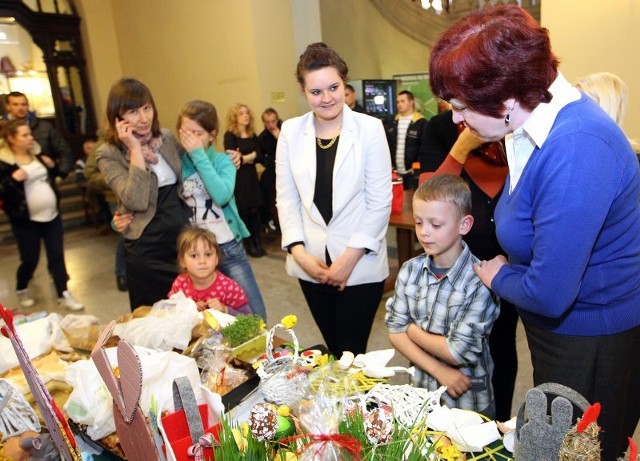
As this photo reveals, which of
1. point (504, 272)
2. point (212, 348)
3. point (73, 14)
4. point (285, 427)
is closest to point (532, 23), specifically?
point (504, 272)

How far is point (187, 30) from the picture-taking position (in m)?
6.63

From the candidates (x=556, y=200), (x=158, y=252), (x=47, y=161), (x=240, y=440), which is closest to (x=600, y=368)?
(x=556, y=200)

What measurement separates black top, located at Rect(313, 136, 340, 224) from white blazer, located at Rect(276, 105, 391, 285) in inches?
0.7

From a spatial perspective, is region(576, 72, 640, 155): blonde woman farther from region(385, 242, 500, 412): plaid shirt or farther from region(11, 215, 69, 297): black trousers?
region(11, 215, 69, 297): black trousers

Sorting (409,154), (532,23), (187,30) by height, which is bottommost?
(409,154)

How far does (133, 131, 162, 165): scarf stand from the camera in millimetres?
2049

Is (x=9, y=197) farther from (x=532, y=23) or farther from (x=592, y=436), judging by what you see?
(x=592, y=436)

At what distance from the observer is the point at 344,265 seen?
1738 mm

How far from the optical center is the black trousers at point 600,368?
108 centimetres

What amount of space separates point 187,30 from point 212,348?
6323 mm

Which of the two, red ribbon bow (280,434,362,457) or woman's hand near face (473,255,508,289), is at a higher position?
woman's hand near face (473,255,508,289)

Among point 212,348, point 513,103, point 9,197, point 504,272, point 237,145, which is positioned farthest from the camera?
point 237,145

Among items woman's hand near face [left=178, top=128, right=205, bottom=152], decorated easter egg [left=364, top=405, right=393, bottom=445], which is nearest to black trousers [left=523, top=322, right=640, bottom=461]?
decorated easter egg [left=364, top=405, right=393, bottom=445]

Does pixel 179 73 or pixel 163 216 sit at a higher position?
pixel 179 73
